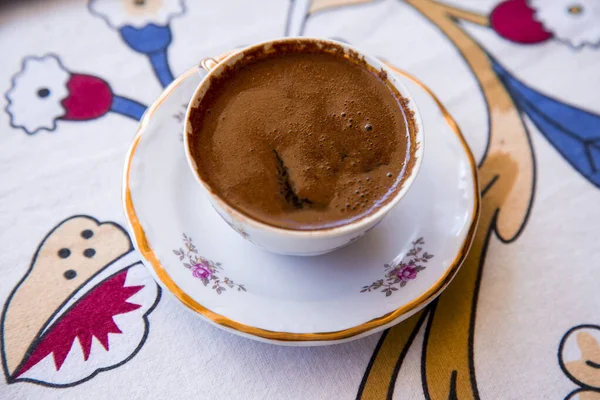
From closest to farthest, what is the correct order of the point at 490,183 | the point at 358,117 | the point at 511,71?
the point at 358,117 < the point at 490,183 < the point at 511,71

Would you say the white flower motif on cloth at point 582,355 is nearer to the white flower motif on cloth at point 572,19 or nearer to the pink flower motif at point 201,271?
the pink flower motif at point 201,271

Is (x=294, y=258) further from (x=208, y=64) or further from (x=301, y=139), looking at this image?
(x=208, y=64)

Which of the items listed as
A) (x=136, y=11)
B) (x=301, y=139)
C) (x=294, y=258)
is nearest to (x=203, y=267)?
(x=294, y=258)

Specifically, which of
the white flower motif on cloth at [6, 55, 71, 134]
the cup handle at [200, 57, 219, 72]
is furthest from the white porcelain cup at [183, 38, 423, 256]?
the white flower motif on cloth at [6, 55, 71, 134]

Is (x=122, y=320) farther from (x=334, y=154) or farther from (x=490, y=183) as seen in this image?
(x=490, y=183)

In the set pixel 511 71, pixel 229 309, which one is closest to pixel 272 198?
pixel 229 309

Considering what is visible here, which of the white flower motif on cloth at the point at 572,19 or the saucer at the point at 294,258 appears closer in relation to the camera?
the saucer at the point at 294,258

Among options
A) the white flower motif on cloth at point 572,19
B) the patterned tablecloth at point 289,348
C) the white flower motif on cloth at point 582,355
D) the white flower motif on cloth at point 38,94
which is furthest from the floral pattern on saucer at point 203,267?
the white flower motif on cloth at point 572,19
